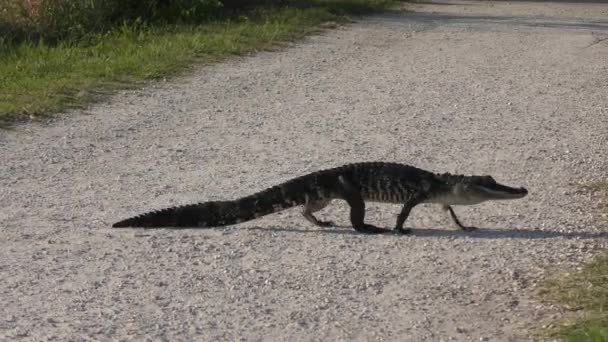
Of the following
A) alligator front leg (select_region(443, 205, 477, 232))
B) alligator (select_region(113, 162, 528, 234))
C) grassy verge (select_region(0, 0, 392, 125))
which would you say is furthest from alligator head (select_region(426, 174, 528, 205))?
grassy verge (select_region(0, 0, 392, 125))

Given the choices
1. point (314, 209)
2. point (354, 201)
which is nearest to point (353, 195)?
point (354, 201)

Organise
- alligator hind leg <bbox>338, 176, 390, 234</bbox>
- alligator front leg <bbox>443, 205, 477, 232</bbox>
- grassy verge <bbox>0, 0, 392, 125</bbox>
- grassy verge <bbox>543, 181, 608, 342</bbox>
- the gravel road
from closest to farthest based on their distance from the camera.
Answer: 1. grassy verge <bbox>543, 181, 608, 342</bbox>
2. the gravel road
3. alligator hind leg <bbox>338, 176, 390, 234</bbox>
4. alligator front leg <bbox>443, 205, 477, 232</bbox>
5. grassy verge <bbox>0, 0, 392, 125</bbox>

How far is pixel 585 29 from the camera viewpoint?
19891 mm

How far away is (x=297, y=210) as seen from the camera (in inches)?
308

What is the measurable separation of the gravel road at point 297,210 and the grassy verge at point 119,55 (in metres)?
0.38

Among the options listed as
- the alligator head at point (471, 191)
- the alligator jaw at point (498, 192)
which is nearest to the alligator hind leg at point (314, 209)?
the alligator head at point (471, 191)

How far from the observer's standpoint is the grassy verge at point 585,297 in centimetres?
534

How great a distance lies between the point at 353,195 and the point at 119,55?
7487 mm

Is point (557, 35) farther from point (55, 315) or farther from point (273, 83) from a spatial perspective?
point (55, 315)

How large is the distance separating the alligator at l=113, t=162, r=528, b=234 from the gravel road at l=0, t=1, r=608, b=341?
101 millimetres

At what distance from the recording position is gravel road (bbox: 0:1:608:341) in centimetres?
580

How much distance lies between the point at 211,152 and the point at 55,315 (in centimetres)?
403

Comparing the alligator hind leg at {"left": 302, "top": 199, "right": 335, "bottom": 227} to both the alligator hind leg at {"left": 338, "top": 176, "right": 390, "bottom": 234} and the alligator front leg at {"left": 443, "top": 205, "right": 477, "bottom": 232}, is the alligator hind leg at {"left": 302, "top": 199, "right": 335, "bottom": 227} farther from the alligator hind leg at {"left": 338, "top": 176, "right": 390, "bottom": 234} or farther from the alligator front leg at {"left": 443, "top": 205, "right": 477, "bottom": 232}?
the alligator front leg at {"left": 443, "top": 205, "right": 477, "bottom": 232}

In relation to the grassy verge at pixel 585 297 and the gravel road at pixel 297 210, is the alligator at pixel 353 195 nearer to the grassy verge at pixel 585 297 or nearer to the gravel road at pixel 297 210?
the gravel road at pixel 297 210
